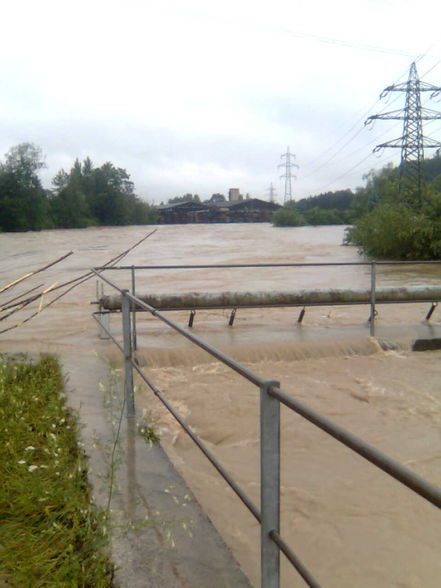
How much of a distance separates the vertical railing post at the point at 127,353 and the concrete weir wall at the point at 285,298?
3861 millimetres

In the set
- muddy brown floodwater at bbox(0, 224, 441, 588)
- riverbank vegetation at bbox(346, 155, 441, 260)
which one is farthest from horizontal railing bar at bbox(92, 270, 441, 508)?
riverbank vegetation at bbox(346, 155, 441, 260)

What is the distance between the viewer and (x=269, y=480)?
5.73ft

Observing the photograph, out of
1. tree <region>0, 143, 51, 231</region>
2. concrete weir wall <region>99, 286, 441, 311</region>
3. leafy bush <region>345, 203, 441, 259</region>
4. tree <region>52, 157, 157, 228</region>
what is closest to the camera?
concrete weir wall <region>99, 286, 441, 311</region>

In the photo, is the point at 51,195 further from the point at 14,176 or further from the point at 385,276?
the point at 385,276

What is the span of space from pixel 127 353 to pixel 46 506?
152cm

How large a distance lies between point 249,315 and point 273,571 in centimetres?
925

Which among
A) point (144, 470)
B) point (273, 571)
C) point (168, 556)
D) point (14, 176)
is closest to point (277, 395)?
point (273, 571)

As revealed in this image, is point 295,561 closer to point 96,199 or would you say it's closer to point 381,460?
point 381,460

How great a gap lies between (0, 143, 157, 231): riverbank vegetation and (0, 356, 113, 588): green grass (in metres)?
70.7

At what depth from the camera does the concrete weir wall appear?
855 cm

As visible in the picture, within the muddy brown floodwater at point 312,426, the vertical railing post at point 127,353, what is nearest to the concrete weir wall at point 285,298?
the muddy brown floodwater at point 312,426

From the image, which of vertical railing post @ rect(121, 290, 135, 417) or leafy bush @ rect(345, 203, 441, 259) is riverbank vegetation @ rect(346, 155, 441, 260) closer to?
leafy bush @ rect(345, 203, 441, 259)

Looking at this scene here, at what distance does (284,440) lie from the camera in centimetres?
538

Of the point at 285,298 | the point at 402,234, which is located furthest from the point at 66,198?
the point at 285,298
